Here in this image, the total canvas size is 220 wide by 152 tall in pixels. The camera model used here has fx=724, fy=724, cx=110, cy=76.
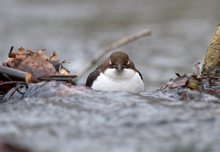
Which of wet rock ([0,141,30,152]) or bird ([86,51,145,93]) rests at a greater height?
bird ([86,51,145,93])

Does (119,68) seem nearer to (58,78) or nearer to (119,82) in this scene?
(119,82)

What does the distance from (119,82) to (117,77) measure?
39mm

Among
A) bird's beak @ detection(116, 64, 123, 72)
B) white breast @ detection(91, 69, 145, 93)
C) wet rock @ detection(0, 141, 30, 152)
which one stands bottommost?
wet rock @ detection(0, 141, 30, 152)

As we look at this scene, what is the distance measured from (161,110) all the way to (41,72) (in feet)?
4.10

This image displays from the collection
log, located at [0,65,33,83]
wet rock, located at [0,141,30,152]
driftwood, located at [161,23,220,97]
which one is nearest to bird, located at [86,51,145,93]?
driftwood, located at [161,23,220,97]

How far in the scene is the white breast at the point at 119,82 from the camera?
198 inches

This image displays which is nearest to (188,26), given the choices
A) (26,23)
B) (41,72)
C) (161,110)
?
(26,23)

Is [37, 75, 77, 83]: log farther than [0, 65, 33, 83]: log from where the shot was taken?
Yes

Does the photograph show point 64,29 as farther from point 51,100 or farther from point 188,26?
point 51,100

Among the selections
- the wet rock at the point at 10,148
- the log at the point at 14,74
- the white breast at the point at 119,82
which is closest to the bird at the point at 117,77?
the white breast at the point at 119,82

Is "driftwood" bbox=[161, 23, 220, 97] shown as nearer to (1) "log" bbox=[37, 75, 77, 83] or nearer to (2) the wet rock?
(1) "log" bbox=[37, 75, 77, 83]

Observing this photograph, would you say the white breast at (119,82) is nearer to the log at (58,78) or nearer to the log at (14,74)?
the log at (58,78)

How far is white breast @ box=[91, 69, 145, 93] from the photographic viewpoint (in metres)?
5.02

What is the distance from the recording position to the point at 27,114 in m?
3.85
